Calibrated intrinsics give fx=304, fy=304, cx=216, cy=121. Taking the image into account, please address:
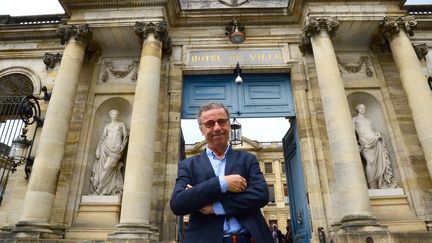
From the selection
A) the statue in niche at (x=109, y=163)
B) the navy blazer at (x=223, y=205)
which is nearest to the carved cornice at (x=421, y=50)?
the statue in niche at (x=109, y=163)

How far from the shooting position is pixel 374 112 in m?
8.33

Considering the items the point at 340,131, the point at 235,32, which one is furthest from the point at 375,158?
the point at 235,32

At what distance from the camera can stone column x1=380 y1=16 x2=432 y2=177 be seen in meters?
6.84

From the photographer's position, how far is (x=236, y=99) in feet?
28.5

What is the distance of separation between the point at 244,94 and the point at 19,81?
710 centimetres

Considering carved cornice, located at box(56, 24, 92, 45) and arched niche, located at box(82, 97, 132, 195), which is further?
carved cornice, located at box(56, 24, 92, 45)

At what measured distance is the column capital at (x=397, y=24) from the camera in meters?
7.95

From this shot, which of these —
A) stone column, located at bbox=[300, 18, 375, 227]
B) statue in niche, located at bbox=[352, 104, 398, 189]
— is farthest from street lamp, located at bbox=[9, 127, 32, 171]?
statue in niche, located at bbox=[352, 104, 398, 189]

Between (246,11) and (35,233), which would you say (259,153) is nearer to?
(246,11)

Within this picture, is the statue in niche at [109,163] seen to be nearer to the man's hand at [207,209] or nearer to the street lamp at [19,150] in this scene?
the street lamp at [19,150]

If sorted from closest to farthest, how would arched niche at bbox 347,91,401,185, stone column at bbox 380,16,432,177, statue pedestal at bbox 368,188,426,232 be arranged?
statue pedestal at bbox 368,188,426,232 < stone column at bbox 380,16,432,177 < arched niche at bbox 347,91,401,185

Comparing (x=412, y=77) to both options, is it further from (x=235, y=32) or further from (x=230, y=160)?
(x=230, y=160)

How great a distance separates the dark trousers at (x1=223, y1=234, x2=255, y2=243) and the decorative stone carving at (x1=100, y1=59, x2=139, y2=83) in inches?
294

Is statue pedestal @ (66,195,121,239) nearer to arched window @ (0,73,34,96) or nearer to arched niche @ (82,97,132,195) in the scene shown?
arched niche @ (82,97,132,195)
